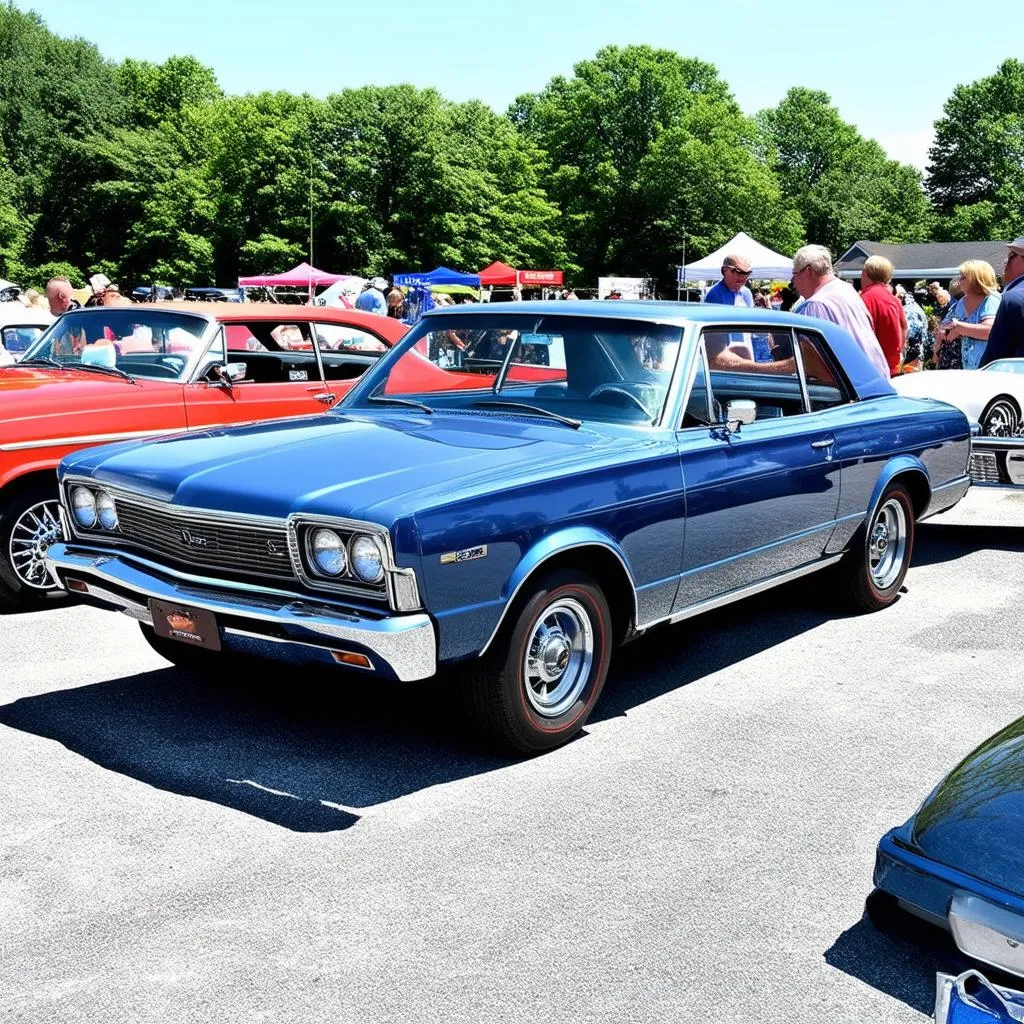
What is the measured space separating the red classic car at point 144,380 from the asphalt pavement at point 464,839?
931 millimetres

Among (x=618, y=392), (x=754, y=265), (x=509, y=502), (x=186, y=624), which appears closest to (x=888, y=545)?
(x=618, y=392)

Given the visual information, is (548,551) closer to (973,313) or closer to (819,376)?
(819,376)

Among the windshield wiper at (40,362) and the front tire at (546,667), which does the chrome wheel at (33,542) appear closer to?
the windshield wiper at (40,362)

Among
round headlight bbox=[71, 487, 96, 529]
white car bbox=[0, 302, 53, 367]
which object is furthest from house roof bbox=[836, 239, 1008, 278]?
round headlight bbox=[71, 487, 96, 529]

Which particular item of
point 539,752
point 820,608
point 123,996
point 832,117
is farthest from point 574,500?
point 832,117

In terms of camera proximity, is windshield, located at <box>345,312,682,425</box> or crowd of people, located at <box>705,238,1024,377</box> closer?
windshield, located at <box>345,312,682,425</box>

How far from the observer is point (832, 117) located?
283 feet

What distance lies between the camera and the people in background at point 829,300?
797cm

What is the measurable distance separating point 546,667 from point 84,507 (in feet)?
6.43

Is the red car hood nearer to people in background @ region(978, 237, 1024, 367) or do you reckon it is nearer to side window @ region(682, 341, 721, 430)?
side window @ region(682, 341, 721, 430)

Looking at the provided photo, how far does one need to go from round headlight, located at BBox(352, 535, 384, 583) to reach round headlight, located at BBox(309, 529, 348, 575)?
49mm

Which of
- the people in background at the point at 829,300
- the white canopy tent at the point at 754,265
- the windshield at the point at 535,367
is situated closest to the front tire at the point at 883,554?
the people in background at the point at 829,300

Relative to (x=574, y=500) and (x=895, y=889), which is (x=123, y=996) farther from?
(x=574, y=500)

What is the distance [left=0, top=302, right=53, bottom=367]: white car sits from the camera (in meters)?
11.5
